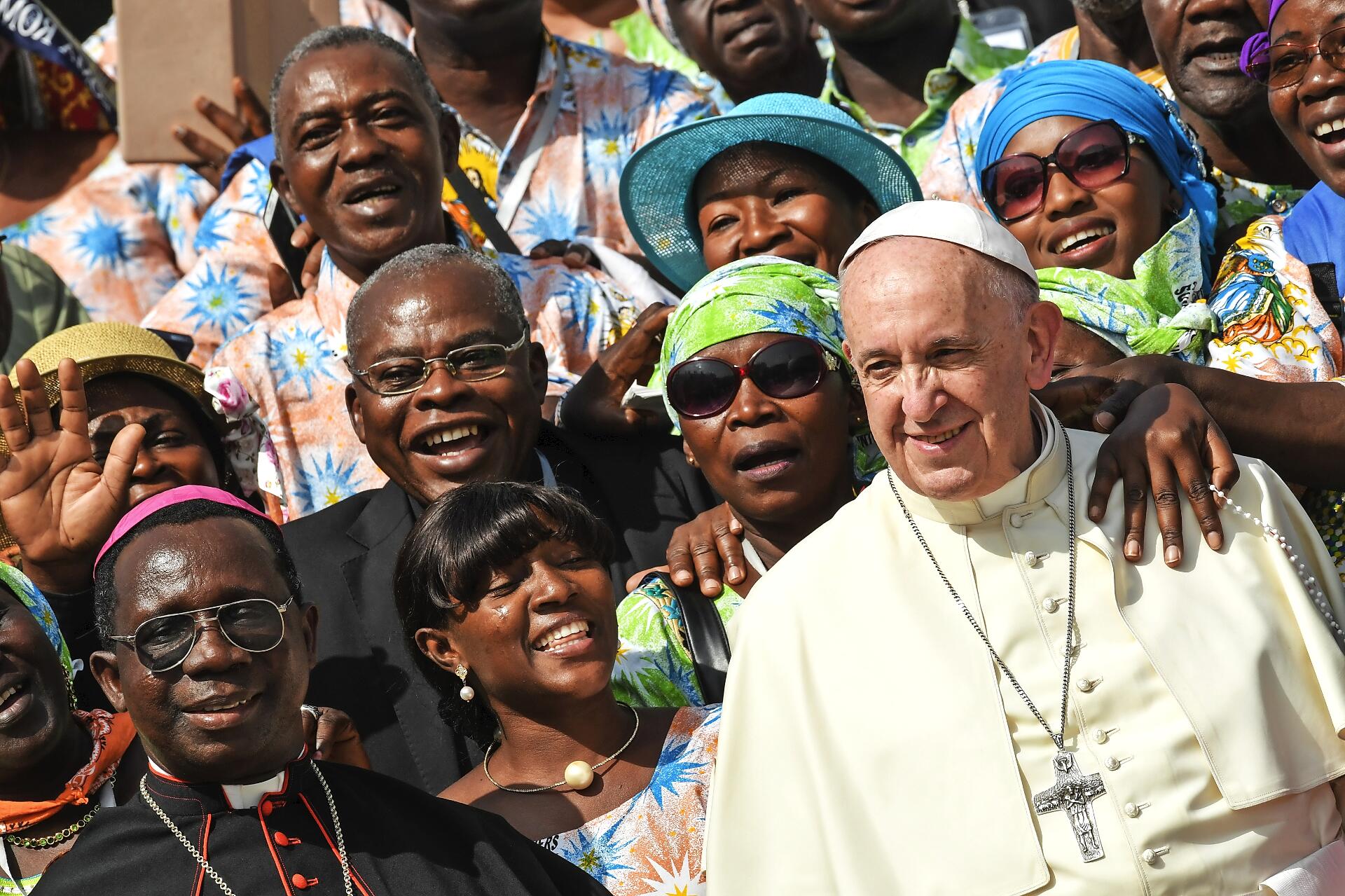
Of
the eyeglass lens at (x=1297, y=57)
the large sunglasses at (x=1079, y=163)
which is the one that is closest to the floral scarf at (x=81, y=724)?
the large sunglasses at (x=1079, y=163)

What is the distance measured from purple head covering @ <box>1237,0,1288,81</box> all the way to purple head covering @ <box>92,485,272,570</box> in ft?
9.03

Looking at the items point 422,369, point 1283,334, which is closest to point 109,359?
point 422,369

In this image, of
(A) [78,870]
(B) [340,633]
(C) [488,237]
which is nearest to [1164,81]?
(C) [488,237]

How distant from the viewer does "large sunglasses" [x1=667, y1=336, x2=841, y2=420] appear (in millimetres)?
4457

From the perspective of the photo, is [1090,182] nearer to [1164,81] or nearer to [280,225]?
[1164,81]

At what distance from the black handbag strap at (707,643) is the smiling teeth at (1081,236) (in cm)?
134

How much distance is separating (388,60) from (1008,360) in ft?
9.72

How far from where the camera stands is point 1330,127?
4375mm

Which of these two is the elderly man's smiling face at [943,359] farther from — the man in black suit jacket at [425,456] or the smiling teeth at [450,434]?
the smiling teeth at [450,434]

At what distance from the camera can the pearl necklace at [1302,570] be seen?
332cm

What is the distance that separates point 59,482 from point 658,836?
201cm

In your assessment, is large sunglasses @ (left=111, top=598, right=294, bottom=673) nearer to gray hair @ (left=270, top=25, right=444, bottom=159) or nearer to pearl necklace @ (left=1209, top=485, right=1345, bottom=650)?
pearl necklace @ (left=1209, top=485, right=1345, bottom=650)

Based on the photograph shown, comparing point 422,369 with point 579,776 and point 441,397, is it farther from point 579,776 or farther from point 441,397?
point 579,776

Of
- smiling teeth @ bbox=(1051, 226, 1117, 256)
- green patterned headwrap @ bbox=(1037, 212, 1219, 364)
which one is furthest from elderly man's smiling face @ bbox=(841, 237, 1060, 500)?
smiling teeth @ bbox=(1051, 226, 1117, 256)
